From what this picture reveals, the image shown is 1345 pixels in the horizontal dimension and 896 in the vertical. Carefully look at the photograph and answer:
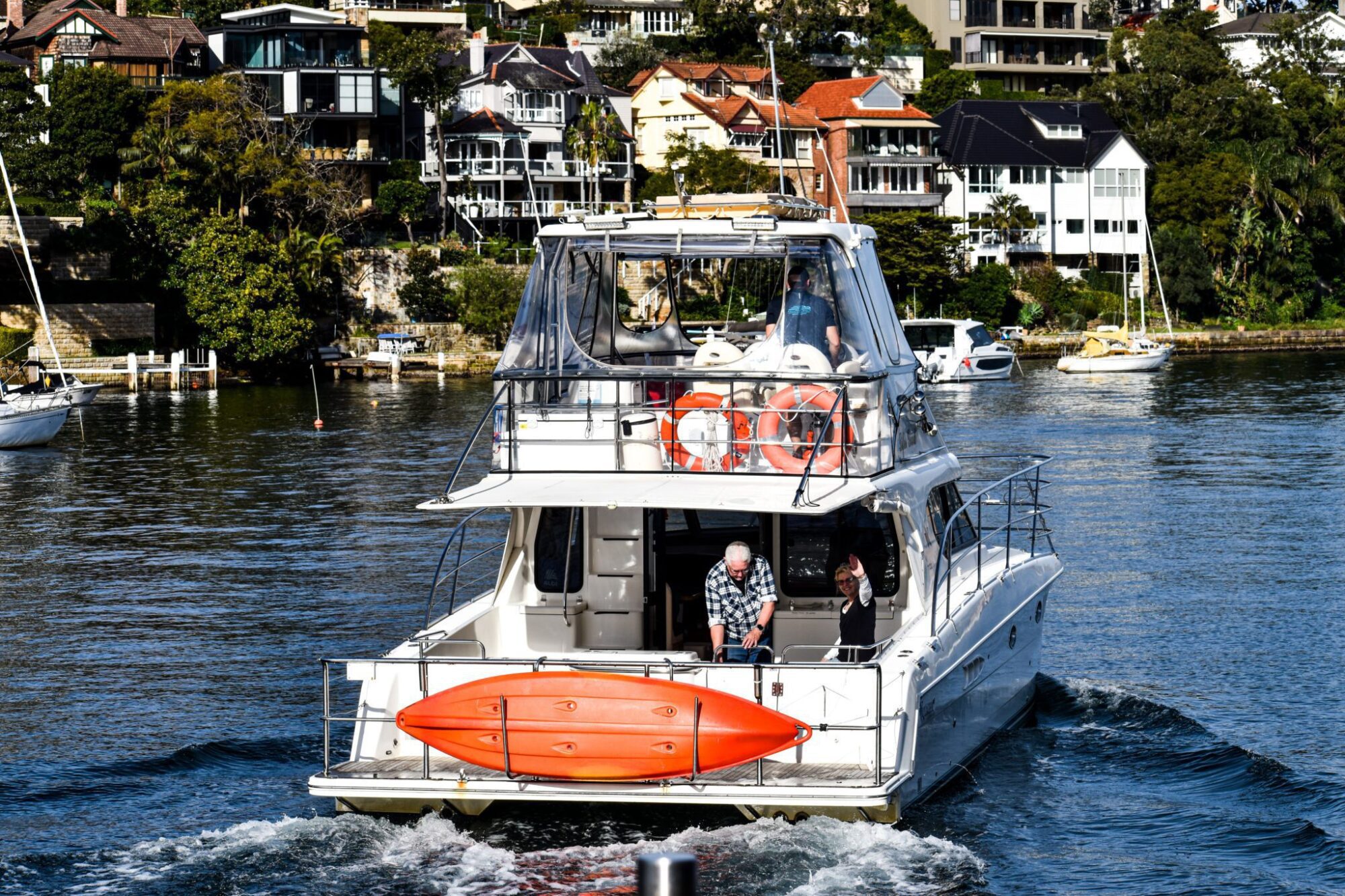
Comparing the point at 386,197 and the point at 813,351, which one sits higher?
the point at 386,197

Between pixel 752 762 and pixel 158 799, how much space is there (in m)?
5.35

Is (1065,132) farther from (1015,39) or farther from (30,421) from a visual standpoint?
(30,421)

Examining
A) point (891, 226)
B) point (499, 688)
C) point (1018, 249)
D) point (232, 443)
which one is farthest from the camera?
point (1018, 249)

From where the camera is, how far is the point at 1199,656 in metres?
20.2

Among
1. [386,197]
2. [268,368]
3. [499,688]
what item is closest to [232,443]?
[268,368]

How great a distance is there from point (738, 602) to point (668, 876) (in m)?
8.77

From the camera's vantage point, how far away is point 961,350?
235 ft

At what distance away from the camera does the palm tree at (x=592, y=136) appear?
93312 millimetres

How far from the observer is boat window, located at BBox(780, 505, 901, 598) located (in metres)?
15.0

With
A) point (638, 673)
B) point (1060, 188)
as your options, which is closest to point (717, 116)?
point (1060, 188)

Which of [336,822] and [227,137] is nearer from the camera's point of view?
[336,822]

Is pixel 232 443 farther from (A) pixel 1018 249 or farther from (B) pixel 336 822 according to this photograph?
(A) pixel 1018 249

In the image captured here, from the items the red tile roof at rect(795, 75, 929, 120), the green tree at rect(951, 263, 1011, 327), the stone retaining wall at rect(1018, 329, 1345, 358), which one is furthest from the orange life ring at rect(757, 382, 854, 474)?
the red tile roof at rect(795, 75, 929, 120)

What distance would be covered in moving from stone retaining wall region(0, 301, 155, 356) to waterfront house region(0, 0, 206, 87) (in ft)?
64.1
